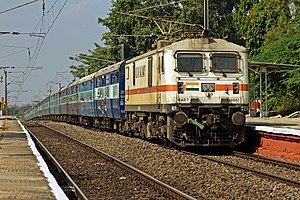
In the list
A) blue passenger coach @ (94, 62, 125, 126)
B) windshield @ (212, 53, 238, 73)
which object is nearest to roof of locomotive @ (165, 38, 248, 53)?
windshield @ (212, 53, 238, 73)

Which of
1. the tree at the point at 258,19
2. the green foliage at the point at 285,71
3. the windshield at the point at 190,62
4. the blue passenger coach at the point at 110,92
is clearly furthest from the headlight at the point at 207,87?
the tree at the point at 258,19

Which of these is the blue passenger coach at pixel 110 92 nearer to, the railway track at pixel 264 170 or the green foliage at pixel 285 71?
the railway track at pixel 264 170

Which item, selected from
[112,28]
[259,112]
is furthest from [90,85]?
[112,28]

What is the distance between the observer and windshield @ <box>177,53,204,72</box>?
1762cm

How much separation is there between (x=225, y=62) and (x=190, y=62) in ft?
3.58

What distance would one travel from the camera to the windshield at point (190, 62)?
1762 cm

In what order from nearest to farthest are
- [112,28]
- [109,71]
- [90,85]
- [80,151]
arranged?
1. [80,151]
2. [109,71]
3. [90,85]
4. [112,28]

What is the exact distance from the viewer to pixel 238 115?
17.5m

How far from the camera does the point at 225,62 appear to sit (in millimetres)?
17906

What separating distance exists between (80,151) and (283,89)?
23091 mm

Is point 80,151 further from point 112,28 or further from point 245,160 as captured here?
point 112,28

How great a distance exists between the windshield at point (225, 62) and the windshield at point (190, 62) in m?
0.43

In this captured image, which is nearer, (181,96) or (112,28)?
(181,96)

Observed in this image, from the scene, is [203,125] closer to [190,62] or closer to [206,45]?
[190,62]
